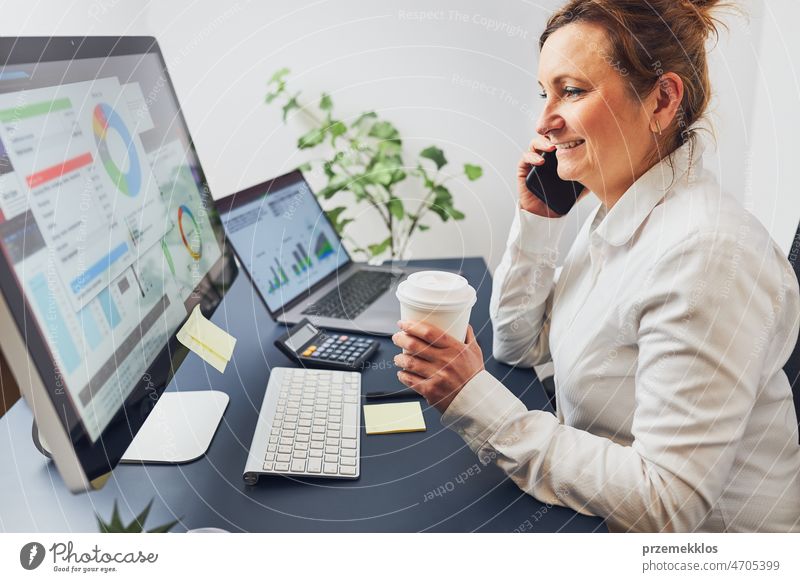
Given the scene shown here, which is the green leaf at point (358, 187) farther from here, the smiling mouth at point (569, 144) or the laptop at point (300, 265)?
the smiling mouth at point (569, 144)

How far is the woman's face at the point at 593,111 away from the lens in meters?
0.68

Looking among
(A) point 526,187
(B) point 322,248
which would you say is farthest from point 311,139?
(A) point 526,187

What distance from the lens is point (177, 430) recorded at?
737 mm

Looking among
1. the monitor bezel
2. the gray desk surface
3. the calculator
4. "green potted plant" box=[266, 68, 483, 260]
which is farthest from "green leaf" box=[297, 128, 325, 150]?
the gray desk surface

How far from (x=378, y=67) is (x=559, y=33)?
2.90 feet

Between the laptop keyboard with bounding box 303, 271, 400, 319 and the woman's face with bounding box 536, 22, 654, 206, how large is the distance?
47 centimetres

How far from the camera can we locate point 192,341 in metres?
0.76

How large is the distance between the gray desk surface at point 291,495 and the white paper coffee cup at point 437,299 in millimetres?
165

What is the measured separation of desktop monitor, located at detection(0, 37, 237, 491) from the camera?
0.46m

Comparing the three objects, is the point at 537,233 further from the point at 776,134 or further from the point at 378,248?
the point at 378,248

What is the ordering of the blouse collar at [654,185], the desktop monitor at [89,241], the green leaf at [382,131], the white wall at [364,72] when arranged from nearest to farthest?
the desktop monitor at [89,241]
the blouse collar at [654,185]
the white wall at [364,72]
the green leaf at [382,131]

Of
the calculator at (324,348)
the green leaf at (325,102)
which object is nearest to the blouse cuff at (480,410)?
the calculator at (324,348)

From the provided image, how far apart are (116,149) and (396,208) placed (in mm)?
1042
